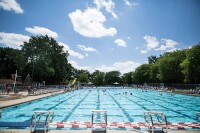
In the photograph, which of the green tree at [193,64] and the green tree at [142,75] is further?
the green tree at [142,75]

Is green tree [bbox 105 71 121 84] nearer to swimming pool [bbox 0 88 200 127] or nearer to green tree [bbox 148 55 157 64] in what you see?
green tree [bbox 148 55 157 64]

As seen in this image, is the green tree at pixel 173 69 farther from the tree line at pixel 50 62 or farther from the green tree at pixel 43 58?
the green tree at pixel 43 58

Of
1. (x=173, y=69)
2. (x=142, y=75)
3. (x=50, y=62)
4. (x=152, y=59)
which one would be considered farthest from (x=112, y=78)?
(x=50, y=62)

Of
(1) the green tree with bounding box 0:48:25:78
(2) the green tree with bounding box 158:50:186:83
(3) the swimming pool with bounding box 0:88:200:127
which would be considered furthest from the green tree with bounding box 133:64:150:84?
(3) the swimming pool with bounding box 0:88:200:127

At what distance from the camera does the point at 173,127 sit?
811cm

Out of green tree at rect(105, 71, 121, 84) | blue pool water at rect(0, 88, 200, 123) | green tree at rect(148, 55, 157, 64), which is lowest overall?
blue pool water at rect(0, 88, 200, 123)

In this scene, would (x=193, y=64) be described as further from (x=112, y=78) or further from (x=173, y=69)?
(x=112, y=78)

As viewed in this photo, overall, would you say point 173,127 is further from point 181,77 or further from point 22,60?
point 181,77

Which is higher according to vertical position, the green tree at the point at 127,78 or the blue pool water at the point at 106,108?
the green tree at the point at 127,78

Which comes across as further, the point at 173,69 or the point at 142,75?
the point at 142,75

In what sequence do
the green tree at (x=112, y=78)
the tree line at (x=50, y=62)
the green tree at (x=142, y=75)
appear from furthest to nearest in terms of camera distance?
the green tree at (x=112, y=78) → the green tree at (x=142, y=75) → the tree line at (x=50, y=62)

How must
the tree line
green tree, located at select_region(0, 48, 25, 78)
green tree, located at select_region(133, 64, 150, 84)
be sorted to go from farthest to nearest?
green tree, located at select_region(133, 64, 150, 84) → green tree, located at select_region(0, 48, 25, 78) → the tree line

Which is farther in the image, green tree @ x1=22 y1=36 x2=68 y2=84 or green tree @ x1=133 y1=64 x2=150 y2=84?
green tree @ x1=133 y1=64 x2=150 y2=84

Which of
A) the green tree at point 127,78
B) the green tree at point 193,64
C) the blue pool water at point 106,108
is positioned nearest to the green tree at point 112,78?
the green tree at point 127,78
